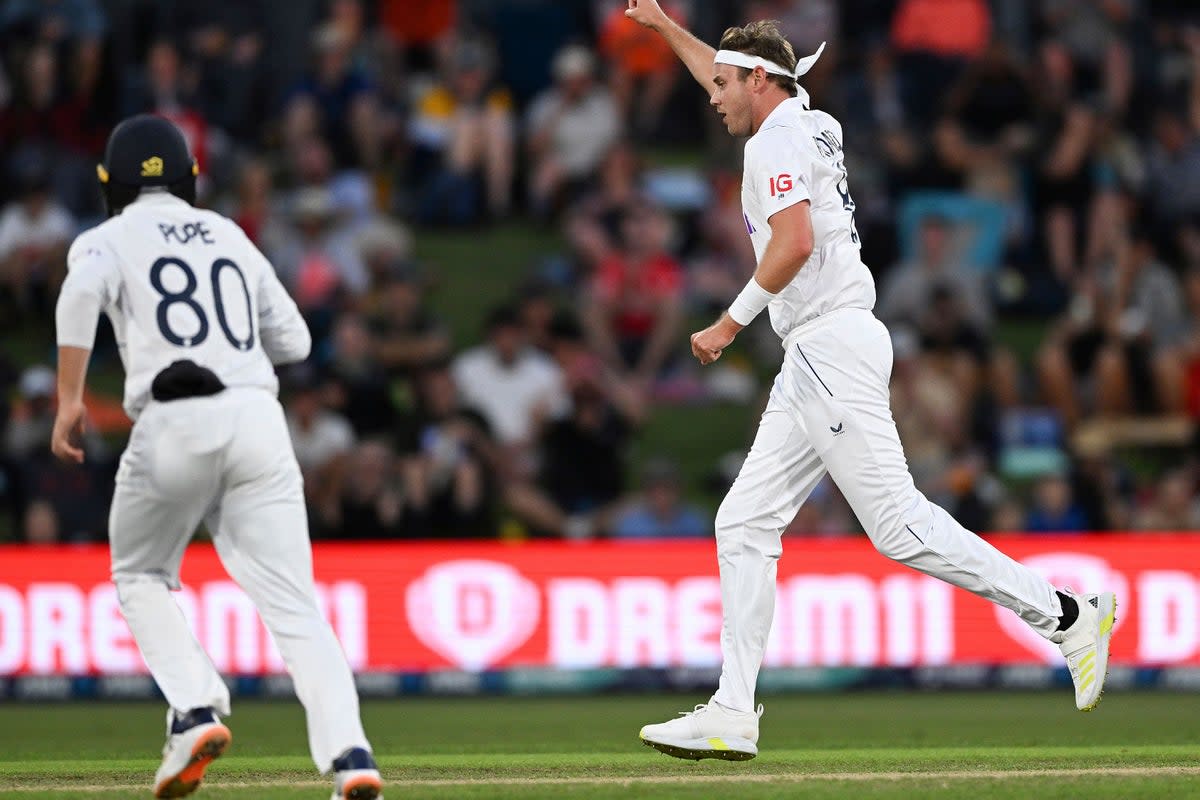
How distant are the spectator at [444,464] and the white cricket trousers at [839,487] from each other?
6.12m

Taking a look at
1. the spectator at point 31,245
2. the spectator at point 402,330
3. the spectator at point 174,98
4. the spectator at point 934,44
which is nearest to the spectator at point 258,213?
the spectator at point 174,98

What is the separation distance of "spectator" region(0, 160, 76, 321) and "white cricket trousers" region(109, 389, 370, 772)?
398 inches

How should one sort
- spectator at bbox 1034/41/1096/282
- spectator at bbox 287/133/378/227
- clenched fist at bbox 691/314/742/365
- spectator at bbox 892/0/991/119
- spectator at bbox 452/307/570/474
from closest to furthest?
1. clenched fist at bbox 691/314/742/365
2. spectator at bbox 452/307/570/474
3. spectator at bbox 287/133/378/227
4. spectator at bbox 1034/41/1096/282
5. spectator at bbox 892/0/991/119

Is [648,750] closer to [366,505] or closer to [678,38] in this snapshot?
[678,38]

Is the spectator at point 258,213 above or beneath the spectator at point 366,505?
above

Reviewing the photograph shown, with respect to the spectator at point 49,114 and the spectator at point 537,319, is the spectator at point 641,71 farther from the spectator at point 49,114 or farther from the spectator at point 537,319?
the spectator at point 49,114

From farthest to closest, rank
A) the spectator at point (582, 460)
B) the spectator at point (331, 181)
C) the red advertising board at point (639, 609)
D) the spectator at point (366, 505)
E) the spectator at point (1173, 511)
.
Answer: the spectator at point (331, 181)
the spectator at point (582, 460)
the spectator at point (1173, 511)
the spectator at point (366, 505)
the red advertising board at point (639, 609)

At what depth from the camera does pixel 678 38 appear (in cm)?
805

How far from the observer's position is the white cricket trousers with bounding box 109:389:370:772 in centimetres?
617

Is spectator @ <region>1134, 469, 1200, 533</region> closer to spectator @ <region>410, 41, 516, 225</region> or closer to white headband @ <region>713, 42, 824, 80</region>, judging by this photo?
spectator @ <region>410, 41, 516, 225</region>

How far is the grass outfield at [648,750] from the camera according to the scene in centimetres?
673

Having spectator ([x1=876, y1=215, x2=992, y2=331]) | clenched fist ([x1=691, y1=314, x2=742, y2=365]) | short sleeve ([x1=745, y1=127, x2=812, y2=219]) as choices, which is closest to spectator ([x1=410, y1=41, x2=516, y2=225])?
spectator ([x1=876, y1=215, x2=992, y2=331])

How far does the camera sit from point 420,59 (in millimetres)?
19234

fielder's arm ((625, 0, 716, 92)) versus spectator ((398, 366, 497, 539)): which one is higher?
fielder's arm ((625, 0, 716, 92))
